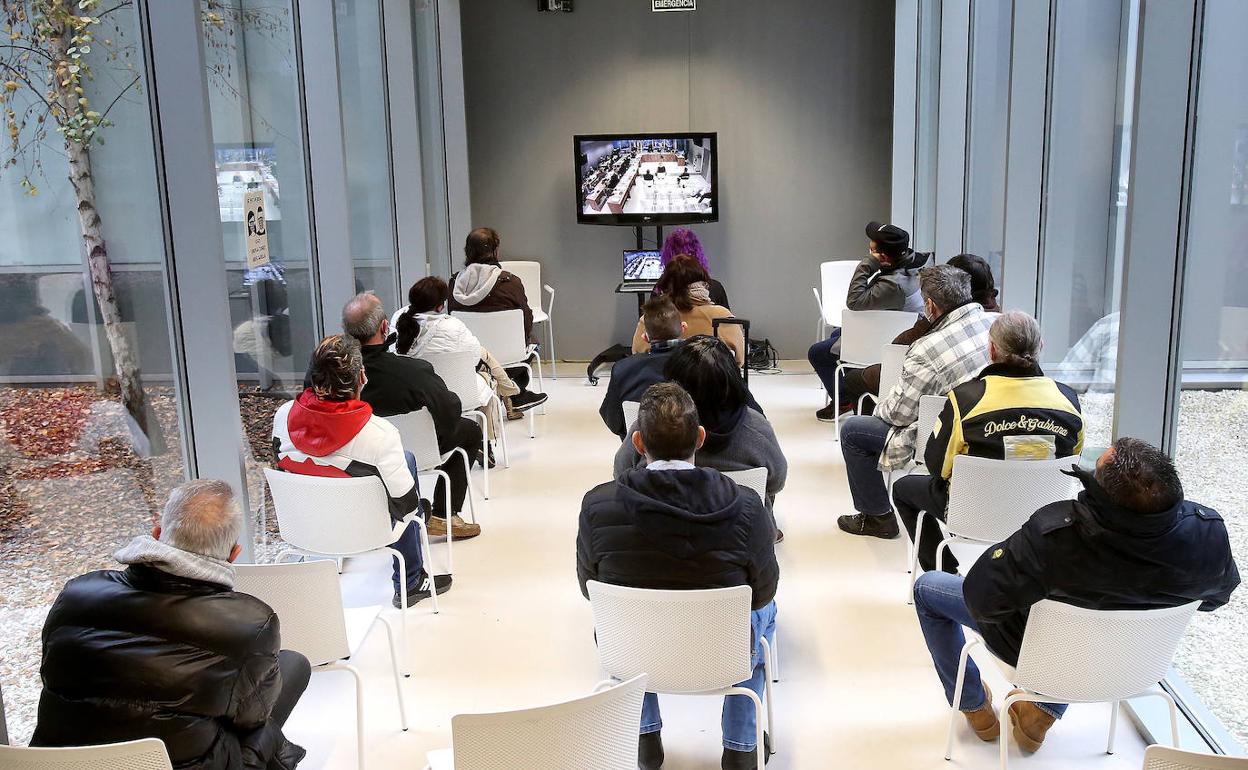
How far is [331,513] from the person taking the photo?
3.94 meters

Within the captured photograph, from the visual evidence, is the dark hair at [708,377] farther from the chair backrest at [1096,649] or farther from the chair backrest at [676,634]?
the chair backrest at [1096,649]

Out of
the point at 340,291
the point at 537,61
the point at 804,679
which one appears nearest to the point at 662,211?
the point at 537,61

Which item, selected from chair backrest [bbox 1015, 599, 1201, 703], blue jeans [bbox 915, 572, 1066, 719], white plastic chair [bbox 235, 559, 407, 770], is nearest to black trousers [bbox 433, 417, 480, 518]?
white plastic chair [bbox 235, 559, 407, 770]

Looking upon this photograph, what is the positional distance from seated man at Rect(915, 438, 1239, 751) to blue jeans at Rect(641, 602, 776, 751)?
606mm

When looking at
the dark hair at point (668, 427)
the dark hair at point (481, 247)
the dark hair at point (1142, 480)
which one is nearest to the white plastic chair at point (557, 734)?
the dark hair at point (668, 427)

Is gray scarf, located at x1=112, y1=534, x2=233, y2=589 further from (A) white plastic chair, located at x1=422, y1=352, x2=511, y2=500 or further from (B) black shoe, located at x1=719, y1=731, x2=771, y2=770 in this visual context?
(A) white plastic chair, located at x1=422, y1=352, x2=511, y2=500

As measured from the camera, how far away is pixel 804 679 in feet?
13.0

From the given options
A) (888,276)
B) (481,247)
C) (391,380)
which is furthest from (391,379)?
(888,276)

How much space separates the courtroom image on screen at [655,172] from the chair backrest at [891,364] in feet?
11.7

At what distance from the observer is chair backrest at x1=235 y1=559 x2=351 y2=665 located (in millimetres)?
3090

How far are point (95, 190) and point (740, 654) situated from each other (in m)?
2.42

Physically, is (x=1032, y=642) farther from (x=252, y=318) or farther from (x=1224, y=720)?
(x=252, y=318)

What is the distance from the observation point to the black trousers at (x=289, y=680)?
303 cm

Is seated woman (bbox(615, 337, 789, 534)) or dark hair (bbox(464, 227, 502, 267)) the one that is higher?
dark hair (bbox(464, 227, 502, 267))
